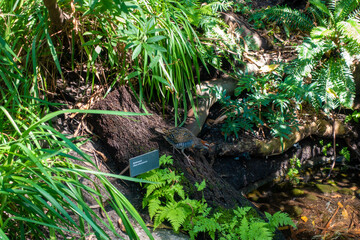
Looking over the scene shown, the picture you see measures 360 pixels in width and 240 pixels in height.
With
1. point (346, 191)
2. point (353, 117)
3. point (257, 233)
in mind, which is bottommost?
point (346, 191)

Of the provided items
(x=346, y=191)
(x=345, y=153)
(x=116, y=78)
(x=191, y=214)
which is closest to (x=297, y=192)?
(x=346, y=191)

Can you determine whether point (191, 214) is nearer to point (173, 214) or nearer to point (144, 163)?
point (173, 214)

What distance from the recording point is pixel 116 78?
2557 millimetres

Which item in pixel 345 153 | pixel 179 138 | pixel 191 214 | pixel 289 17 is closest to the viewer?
pixel 191 214

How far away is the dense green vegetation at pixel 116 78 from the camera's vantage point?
1472 millimetres

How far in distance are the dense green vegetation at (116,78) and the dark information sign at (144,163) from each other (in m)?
0.17

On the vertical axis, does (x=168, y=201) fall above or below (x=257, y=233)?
above

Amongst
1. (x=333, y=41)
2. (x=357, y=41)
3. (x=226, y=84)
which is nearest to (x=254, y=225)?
(x=226, y=84)

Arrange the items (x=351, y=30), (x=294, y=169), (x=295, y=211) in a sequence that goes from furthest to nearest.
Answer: (x=294, y=169) < (x=351, y=30) < (x=295, y=211)

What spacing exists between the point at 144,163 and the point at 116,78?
72 centimetres

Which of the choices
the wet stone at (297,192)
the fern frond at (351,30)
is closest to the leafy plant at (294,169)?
the wet stone at (297,192)

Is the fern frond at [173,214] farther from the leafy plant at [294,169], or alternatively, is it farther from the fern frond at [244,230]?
the leafy plant at [294,169]

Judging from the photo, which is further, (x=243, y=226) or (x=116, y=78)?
(x=116, y=78)

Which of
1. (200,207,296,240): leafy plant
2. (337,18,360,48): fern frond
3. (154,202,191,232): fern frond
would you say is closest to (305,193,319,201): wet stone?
(200,207,296,240): leafy plant
